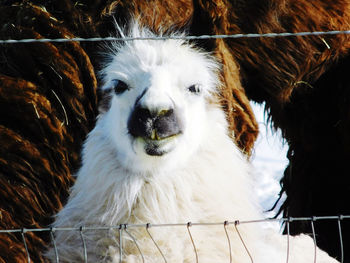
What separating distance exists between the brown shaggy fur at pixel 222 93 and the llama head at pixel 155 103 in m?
0.27

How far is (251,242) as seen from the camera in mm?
2678

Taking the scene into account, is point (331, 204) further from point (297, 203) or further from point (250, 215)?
point (250, 215)

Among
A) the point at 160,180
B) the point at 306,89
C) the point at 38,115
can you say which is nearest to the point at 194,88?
the point at 160,180

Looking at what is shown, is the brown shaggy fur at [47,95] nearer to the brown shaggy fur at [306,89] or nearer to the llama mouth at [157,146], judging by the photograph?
the brown shaggy fur at [306,89]

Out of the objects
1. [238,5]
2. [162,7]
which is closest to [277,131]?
[238,5]

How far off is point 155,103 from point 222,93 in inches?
33.6

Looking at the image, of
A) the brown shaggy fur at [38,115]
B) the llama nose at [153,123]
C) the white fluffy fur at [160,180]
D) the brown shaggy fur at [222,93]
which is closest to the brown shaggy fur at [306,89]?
the brown shaggy fur at [222,93]

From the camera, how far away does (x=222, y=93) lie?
128 inches

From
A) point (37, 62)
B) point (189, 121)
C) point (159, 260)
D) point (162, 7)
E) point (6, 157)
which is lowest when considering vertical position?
point (159, 260)

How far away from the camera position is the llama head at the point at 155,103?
2.49 m

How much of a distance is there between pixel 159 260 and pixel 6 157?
1.07 m

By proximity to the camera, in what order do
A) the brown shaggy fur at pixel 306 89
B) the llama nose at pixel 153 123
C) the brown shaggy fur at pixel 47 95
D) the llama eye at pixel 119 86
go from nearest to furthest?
1. the llama nose at pixel 153 123
2. the llama eye at pixel 119 86
3. the brown shaggy fur at pixel 47 95
4. the brown shaggy fur at pixel 306 89

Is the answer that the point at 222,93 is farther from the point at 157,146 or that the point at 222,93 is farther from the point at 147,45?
the point at 157,146

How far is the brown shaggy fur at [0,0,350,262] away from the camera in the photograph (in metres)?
3.24
